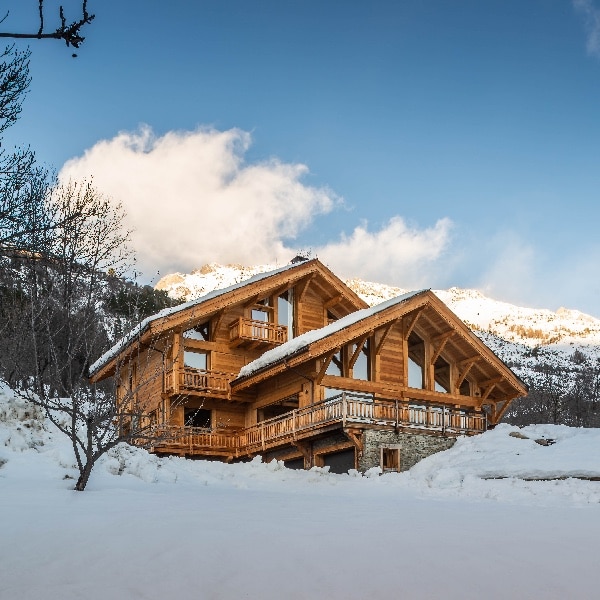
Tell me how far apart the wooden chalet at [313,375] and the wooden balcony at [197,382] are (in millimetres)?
44

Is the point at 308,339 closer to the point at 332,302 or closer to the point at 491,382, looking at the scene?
the point at 332,302

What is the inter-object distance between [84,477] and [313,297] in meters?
19.9

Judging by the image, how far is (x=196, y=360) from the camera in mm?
26125

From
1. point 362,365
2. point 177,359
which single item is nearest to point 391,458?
point 362,365

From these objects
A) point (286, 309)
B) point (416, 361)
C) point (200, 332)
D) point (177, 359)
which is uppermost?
point (286, 309)

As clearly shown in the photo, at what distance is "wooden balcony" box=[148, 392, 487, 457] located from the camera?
67.5ft

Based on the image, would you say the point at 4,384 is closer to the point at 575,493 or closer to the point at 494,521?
the point at 494,521

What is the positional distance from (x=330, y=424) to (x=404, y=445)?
106 inches

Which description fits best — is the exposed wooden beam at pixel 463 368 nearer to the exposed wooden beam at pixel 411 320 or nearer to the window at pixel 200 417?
the exposed wooden beam at pixel 411 320

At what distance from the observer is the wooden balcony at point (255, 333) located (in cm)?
2617

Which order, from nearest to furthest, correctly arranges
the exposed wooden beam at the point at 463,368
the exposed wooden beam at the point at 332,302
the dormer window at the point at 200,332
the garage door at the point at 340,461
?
1. the garage door at the point at 340,461
2. the dormer window at the point at 200,332
3. the exposed wooden beam at the point at 463,368
4. the exposed wooden beam at the point at 332,302

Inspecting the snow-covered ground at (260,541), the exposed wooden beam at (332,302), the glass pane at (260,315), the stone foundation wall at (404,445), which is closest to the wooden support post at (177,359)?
the glass pane at (260,315)

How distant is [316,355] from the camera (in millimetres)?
21500

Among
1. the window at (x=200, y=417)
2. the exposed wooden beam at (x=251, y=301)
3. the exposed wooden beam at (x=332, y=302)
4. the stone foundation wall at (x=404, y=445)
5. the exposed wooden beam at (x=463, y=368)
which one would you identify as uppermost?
the exposed wooden beam at (x=332, y=302)
